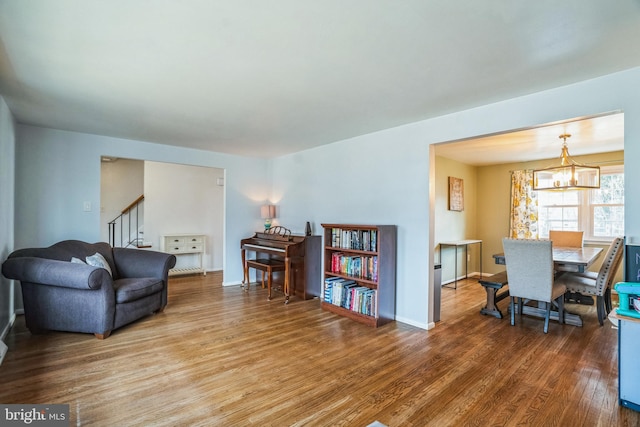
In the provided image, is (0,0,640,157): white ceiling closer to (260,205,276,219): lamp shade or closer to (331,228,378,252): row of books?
(331,228,378,252): row of books

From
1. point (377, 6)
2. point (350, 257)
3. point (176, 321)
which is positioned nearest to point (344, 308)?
point (350, 257)

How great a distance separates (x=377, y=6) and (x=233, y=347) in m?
2.77

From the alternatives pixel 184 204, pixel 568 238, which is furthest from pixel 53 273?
pixel 568 238

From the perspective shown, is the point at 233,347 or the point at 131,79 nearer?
the point at 131,79

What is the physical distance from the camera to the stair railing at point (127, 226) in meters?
6.37

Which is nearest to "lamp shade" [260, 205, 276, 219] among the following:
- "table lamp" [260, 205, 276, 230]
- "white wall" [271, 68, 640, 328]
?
"table lamp" [260, 205, 276, 230]

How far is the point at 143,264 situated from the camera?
12.4 feet

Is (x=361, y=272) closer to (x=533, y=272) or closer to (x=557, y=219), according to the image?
(x=533, y=272)

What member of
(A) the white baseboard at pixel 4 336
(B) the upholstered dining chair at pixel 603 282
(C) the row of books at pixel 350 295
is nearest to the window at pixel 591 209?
(B) the upholstered dining chair at pixel 603 282

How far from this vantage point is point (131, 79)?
238 cm

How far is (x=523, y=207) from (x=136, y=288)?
6219mm

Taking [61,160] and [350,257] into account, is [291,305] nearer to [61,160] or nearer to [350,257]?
[350,257]

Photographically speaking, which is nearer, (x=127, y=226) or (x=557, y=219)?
(x=557, y=219)

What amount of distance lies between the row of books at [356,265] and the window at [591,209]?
12.9 feet
